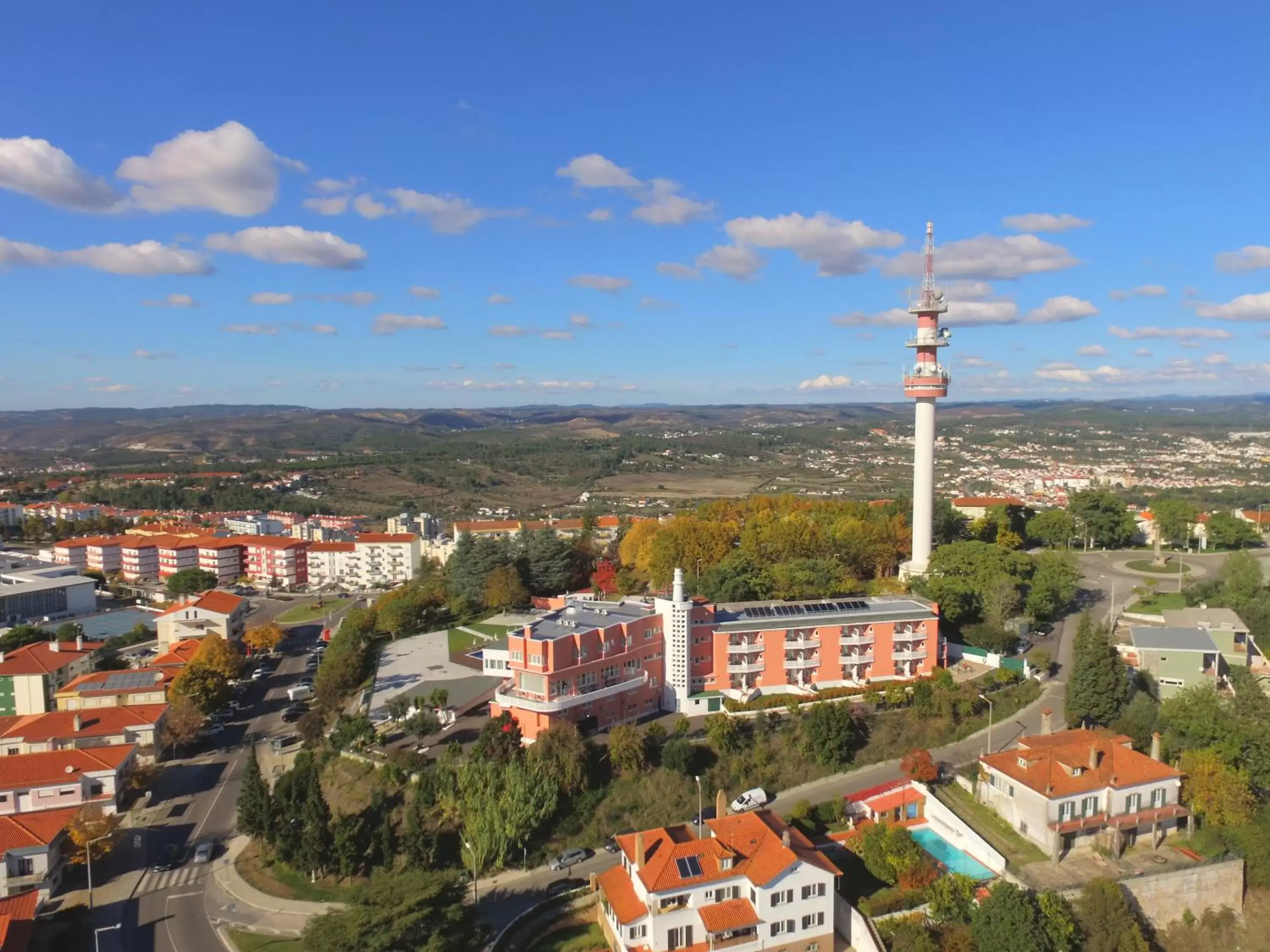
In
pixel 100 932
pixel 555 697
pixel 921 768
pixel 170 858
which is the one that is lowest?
pixel 170 858

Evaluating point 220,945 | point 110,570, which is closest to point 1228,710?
point 220,945

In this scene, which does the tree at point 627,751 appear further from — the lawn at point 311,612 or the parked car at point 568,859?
the lawn at point 311,612

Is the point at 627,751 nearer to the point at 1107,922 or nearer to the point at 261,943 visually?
the point at 261,943

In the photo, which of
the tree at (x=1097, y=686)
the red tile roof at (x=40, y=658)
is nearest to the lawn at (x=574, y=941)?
the tree at (x=1097, y=686)

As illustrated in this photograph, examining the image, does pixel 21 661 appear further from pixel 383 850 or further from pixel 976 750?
pixel 976 750

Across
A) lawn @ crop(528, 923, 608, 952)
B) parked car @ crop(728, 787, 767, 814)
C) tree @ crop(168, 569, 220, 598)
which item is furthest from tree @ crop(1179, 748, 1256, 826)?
tree @ crop(168, 569, 220, 598)

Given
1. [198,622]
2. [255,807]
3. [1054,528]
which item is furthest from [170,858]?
[1054,528]
